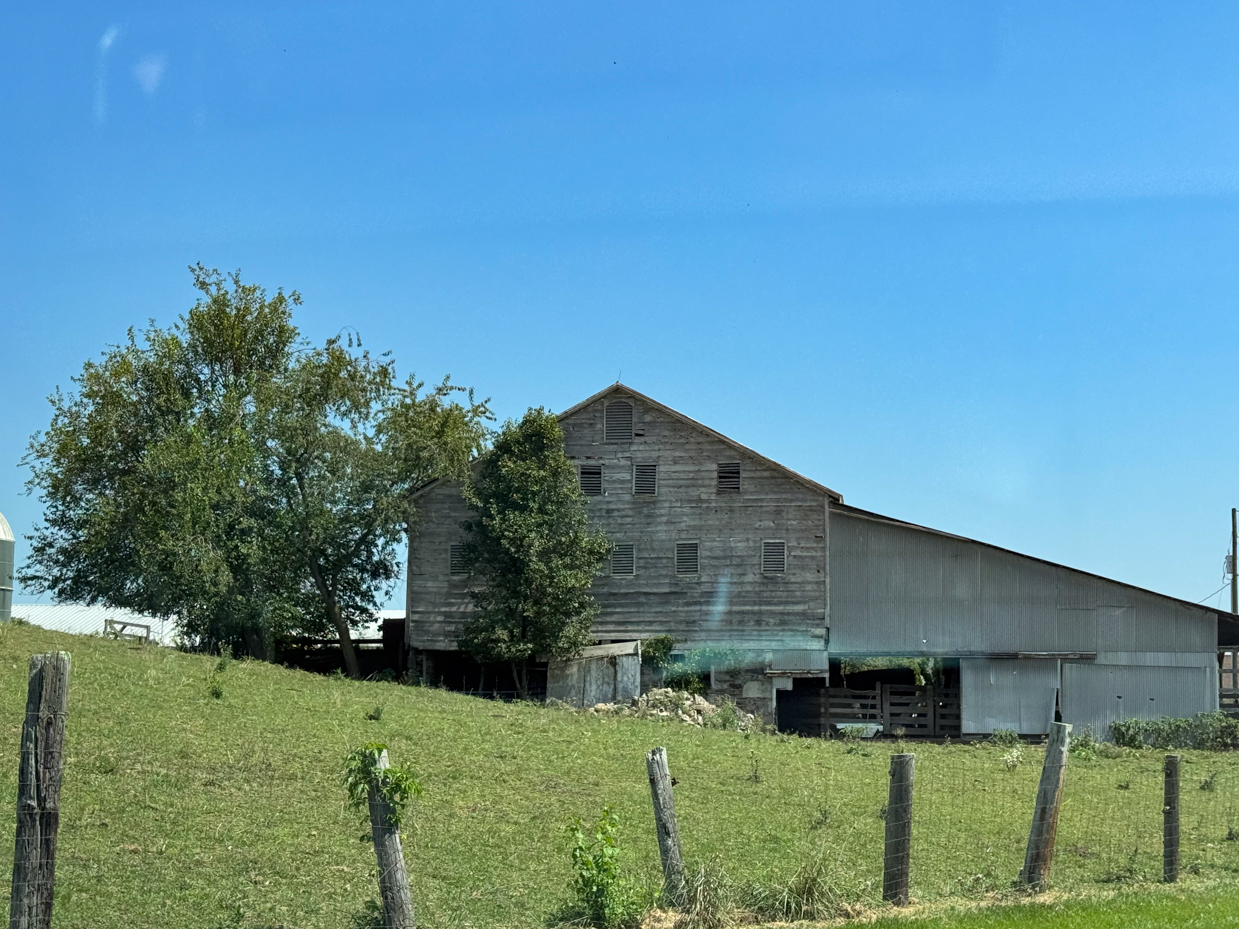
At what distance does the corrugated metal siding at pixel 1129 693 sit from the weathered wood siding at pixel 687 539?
24.8 feet

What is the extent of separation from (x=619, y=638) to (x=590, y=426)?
6604 millimetres

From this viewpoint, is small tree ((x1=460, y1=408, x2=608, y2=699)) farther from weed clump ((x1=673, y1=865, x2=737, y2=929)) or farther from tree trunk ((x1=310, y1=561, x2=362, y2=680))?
weed clump ((x1=673, y1=865, x2=737, y2=929))

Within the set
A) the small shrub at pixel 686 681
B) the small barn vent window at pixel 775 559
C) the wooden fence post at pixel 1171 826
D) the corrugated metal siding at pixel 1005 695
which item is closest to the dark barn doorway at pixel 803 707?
the small shrub at pixel 686 681

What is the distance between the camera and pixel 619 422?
4156 centimetres

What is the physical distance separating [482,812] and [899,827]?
7.35 meters

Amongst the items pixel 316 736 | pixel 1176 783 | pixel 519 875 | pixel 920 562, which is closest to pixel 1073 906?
pixel 1176 783

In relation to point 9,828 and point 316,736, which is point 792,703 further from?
point 9,828

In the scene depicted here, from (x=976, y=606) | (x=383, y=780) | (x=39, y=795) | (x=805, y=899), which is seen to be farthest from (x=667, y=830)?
(x=976, y=606)

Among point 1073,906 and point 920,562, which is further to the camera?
point 920,562

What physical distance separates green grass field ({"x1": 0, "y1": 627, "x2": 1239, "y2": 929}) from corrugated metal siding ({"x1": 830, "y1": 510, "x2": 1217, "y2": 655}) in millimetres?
11165

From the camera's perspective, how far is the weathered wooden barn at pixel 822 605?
39.0 metres

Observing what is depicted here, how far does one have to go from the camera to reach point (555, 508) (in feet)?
129

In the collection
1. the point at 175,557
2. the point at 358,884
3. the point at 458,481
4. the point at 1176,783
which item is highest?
the point at 458,481

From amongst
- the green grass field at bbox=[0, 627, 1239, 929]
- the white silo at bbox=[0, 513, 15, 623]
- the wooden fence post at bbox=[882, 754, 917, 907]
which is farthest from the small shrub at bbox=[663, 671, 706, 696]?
the wooden fence post at bbox=[882, 754, 917, 907]
